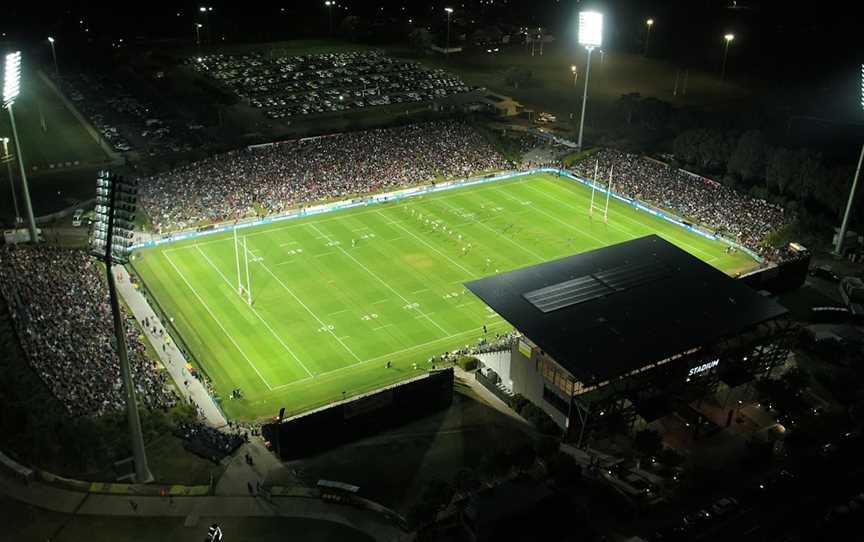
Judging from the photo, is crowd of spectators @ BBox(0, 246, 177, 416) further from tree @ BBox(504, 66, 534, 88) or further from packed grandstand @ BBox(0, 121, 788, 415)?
tree @ BBox(504, 66, 534, 88)

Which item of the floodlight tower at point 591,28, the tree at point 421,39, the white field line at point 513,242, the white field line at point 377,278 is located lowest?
the white field line at point 377,278

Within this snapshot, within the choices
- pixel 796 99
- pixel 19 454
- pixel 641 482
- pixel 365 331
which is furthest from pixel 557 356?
pixel 796 99

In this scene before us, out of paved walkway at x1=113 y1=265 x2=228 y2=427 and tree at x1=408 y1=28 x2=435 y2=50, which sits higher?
tree at x1=408 y1=28 x2=435 y2=50

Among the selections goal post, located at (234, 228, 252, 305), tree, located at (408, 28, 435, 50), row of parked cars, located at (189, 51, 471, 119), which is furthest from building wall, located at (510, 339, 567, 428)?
tree, located at (408, 28, 435, 50)

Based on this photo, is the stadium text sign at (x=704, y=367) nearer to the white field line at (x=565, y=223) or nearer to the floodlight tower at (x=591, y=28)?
the white field line at (x=565, y=223)

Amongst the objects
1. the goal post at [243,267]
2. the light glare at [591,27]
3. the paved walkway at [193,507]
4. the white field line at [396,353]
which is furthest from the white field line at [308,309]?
the light glare at [591,27]

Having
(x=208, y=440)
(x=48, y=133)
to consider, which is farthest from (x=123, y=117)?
(x=208, y=440)

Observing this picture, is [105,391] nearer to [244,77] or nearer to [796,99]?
[244,77]

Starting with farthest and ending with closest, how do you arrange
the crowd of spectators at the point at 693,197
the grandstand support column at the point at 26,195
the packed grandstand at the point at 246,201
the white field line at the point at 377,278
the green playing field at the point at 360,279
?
1. the crowd of spectators at the point at 693,197
2. the grandstand support column at the point at 26,195
3. the white field line at the point at 377,278
4. the green playing field at the point at 360,279
5. the packed grandstand at the point at 246,201
